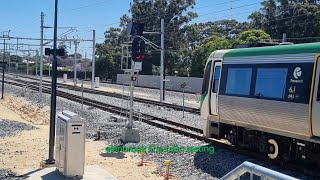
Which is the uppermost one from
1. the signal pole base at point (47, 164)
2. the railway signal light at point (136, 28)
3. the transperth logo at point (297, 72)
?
the railway signal light at point (136, 28)

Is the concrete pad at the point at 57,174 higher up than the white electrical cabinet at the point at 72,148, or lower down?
lower down

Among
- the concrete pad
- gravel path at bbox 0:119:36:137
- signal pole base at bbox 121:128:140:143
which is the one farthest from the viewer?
gravel path at bbox 0:119:36:137

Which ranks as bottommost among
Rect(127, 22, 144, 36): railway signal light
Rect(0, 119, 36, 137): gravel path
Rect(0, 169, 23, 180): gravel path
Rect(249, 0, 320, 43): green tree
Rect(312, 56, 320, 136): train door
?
Rect(0, 119, 36, 137): gravel path

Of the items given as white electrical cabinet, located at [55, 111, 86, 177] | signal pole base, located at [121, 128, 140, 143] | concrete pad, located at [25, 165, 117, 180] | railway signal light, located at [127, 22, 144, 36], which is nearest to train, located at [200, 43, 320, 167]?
signal pole base, located at [121, 128, 140, 143]

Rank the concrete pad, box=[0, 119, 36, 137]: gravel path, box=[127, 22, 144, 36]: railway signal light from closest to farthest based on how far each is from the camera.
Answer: the concrete pad < box=[127, 22, 144, 36]: railway signal light < box=[0, 119, 36, 137]: gravel path

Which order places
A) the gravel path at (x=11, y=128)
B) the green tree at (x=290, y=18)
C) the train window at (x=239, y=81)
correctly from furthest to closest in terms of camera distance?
the green tree at (x=290, y=18)
the gravel path at (x=11, y=128)
the train window at (x=239, y=81)

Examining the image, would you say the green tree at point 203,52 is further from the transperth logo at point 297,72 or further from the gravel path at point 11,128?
the transperth logo at point 297,72

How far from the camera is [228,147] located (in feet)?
45.8

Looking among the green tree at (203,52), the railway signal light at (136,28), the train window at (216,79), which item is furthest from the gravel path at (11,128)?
the green tree at (203,52)

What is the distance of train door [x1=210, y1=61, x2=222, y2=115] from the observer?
1418cm

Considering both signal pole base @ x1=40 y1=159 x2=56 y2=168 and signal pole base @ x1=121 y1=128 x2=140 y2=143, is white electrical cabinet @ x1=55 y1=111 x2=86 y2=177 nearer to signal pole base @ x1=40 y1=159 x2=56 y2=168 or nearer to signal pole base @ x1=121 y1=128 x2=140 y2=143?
signal pole base @ x1=40 y1=159 x2=56 y2=168

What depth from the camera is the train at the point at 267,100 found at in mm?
10453

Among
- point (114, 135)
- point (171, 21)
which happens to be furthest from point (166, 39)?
point (114, 135)

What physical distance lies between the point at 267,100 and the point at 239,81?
1460 millimetres
